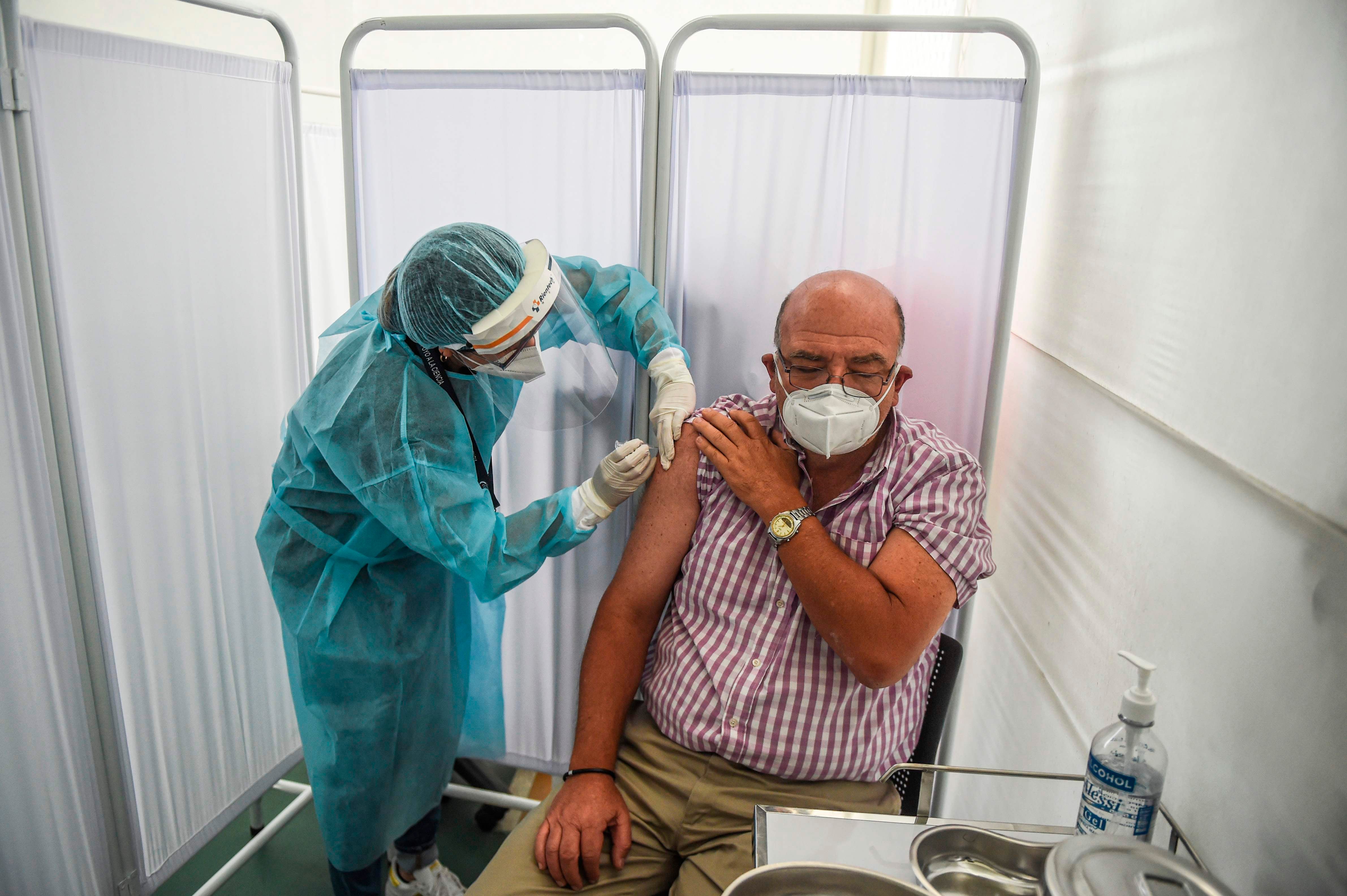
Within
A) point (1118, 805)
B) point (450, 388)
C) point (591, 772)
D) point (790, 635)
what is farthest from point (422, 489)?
point (1118, 805)

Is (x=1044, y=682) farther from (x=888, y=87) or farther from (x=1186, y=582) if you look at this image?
(x=888, y=87)

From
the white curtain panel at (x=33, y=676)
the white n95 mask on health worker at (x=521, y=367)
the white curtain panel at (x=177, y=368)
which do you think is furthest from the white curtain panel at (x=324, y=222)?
the white n95 mask on health worker at (x=521, y=367)

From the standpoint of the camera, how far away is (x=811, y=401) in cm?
147

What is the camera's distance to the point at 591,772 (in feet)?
4.97

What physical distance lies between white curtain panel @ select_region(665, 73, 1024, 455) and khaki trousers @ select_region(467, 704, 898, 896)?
788mm

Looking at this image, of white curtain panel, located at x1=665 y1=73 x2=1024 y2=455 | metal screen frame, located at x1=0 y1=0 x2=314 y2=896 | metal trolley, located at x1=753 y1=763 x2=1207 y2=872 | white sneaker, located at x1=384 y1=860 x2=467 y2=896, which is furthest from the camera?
white sneaker, located at x1=384 y1=860 x2=467 y2=896

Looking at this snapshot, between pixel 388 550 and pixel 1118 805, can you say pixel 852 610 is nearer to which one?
pixel 1118 805

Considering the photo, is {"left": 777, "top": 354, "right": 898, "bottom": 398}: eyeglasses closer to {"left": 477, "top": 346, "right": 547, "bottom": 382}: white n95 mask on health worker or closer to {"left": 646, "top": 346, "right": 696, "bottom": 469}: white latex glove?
{"left": 646, "top": 346, "right": 696, "bottom": 469}: white latex glove

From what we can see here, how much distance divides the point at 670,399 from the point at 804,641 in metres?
0.52

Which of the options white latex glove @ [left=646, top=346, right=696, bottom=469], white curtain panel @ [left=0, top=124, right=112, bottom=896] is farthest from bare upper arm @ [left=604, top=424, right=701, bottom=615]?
white curtain panel @ [left=0, top=124, right=112, bottom=896]

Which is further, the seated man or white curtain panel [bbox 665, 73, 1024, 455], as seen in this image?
white curtain panel [bbox 665, 73, 1024, 455]

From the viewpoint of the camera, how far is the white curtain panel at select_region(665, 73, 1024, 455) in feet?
5.51

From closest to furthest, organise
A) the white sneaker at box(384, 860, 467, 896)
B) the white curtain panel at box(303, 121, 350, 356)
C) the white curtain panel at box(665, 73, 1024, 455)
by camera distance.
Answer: the white curtain panel at box(665, 73, 1024, 455), the white sneaker at box(384, 860, 467, 896), the white curtain panel at box(303, 121, 350, 356)

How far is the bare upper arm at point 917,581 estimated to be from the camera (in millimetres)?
1364
